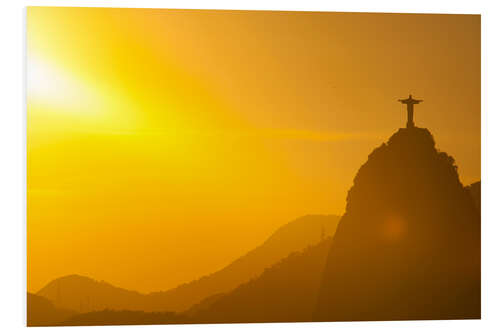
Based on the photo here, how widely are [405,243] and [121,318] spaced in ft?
A: 7.09

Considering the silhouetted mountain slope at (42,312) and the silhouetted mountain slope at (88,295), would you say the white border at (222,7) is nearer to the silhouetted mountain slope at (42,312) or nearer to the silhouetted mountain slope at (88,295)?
the silhouetted mountain slope at (42,312)

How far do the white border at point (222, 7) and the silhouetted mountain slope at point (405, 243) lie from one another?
90 mm

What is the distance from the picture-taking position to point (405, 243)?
6695mm

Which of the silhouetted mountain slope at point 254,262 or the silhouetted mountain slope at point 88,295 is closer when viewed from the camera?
the silhouetted mountain slope at point 88,295

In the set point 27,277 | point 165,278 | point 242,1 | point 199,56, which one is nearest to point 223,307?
point 165,278

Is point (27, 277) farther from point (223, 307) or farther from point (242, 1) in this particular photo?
point (242, 1)

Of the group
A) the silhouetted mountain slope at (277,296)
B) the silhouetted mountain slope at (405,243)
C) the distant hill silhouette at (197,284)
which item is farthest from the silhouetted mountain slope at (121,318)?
the silhouetted mountain slope at (405,243)

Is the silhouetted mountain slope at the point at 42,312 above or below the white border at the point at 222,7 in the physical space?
below

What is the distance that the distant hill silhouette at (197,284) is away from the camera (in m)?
6.45

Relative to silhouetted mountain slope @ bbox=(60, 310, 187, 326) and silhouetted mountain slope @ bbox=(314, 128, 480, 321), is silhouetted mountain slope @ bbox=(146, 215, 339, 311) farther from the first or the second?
silhouetted mountain slope @ bbox=(314, 128, 480, 321)

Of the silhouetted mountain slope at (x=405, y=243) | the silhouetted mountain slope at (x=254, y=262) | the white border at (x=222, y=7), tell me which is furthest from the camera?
the silhouetted mountain slope at (x=405, y=243)

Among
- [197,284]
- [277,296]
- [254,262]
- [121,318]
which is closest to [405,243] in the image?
[277,296]

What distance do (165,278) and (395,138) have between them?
1991 millimetres

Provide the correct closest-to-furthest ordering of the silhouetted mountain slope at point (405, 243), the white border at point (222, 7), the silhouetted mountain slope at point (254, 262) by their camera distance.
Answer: the white border at point (222, 7) < the silhouetted mountain slope at point (254, 262) < the silhouetted mountain slope at point (405, 243)
